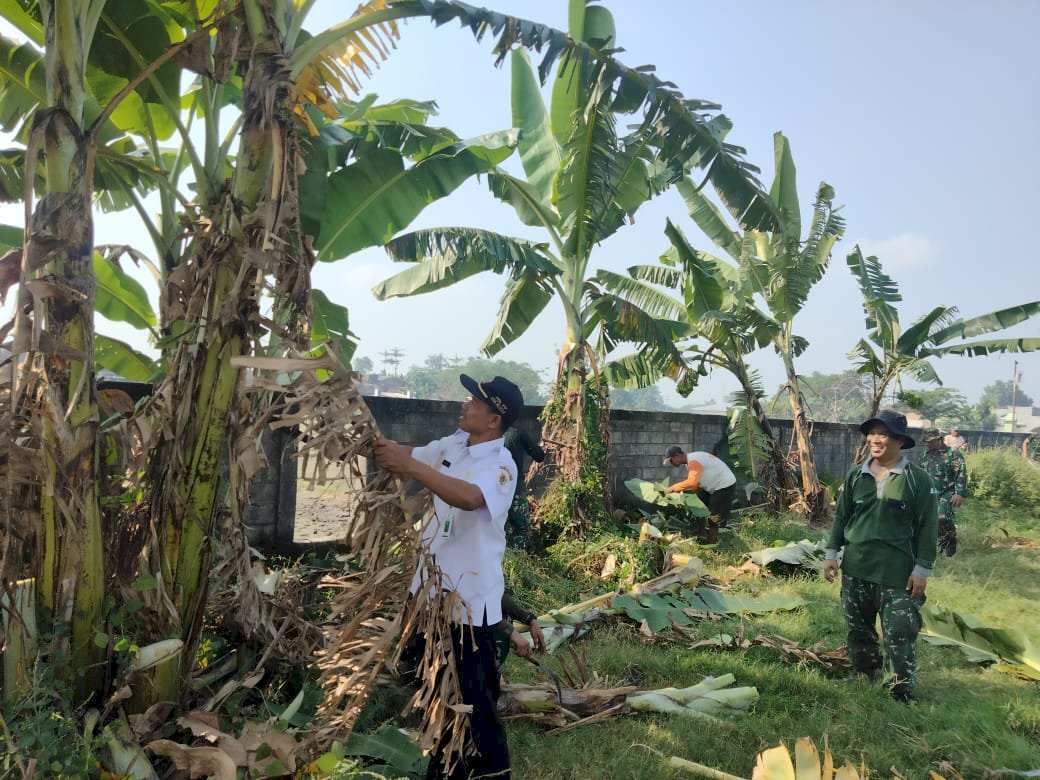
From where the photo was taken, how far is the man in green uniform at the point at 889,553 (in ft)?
12.8

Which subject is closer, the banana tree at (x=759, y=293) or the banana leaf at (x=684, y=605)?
the banana leaf at (x=684, y=605)

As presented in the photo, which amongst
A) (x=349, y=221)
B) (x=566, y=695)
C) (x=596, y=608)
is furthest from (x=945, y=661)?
(x=349, y=221)

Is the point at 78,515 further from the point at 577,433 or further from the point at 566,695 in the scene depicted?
the point at 577,433

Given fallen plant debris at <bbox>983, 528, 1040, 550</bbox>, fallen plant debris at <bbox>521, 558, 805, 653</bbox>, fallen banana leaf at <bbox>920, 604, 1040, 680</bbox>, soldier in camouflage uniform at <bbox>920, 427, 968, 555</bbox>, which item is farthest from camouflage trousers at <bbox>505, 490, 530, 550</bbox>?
fallen plant debris at <bbox>983, 528, 1040, 550</bbox>

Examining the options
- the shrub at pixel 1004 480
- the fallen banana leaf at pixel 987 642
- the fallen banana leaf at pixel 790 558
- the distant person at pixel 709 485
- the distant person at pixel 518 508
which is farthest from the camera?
the shrub at pixel 1004 480

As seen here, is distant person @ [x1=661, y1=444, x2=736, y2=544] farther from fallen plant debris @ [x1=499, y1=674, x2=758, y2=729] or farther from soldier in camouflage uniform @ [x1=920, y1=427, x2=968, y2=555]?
fallen plant debris @ [x1=499, y1=674, x2=758, y2=729]

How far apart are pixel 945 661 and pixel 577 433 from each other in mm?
3779

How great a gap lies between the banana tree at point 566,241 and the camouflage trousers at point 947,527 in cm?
404

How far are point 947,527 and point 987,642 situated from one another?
4573 mm

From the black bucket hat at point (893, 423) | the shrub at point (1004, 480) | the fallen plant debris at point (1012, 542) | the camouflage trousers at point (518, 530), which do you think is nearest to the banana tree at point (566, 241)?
the camouflage trousers at point (518, 530)

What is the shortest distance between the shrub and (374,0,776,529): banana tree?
10381 mm

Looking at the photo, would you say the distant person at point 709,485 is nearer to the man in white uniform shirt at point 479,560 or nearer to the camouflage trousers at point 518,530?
the camouflage trousers at point 518,530

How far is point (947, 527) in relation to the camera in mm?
8500

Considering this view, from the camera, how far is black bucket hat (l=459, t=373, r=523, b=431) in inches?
106
